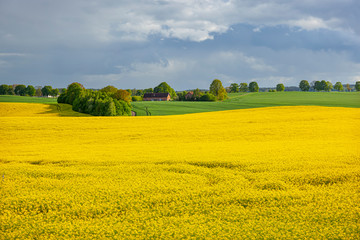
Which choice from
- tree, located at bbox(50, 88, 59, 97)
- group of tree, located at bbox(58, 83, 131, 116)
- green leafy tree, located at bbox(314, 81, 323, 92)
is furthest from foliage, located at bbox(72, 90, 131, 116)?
green leafy tree, located at bbox(314, 81, 323, 92)

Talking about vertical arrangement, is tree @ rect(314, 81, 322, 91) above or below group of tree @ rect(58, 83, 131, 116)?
above

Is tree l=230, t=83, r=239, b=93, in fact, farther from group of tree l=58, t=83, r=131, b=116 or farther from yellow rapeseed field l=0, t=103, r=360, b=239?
yellow rapeseed field l=0, t=103, r=360, b=239

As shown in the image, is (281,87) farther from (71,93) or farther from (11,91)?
(71,93)

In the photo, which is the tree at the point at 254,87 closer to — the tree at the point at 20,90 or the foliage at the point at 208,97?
the foliage at the point at 208,97

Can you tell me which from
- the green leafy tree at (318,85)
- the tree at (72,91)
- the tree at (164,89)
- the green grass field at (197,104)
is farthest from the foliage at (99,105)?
the green leafy tree at (318,85)

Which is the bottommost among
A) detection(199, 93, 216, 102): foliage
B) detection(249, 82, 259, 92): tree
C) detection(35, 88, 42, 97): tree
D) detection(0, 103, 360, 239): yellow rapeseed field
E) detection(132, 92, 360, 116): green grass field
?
detection(0, 103, 360, 239): yellow rapeseed field

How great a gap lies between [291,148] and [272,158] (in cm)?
321

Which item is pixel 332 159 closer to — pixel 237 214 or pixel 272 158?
pixel 272 158

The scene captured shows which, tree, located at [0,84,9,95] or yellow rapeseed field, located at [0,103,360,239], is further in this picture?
tree, located at [0,84,9,95]

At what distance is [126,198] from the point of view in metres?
8.07

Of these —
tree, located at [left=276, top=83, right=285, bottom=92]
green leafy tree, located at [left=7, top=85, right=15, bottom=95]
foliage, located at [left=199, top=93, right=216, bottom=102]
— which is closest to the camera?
foliage, located at [left=199, top=93, right=216, bottom=102]

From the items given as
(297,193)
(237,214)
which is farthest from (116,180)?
(297,193)

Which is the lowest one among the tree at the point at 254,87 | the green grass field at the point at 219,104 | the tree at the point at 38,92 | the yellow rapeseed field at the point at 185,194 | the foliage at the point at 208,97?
the yellow rapeseed field at the point at 185,194

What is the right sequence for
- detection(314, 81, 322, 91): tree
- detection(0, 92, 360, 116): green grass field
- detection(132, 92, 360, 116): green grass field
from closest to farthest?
detection(0, 92, 360, 116): green grass field, detection(132, 92, 360, 116): green grass field, detection(314, 81, 322, 91): tree
